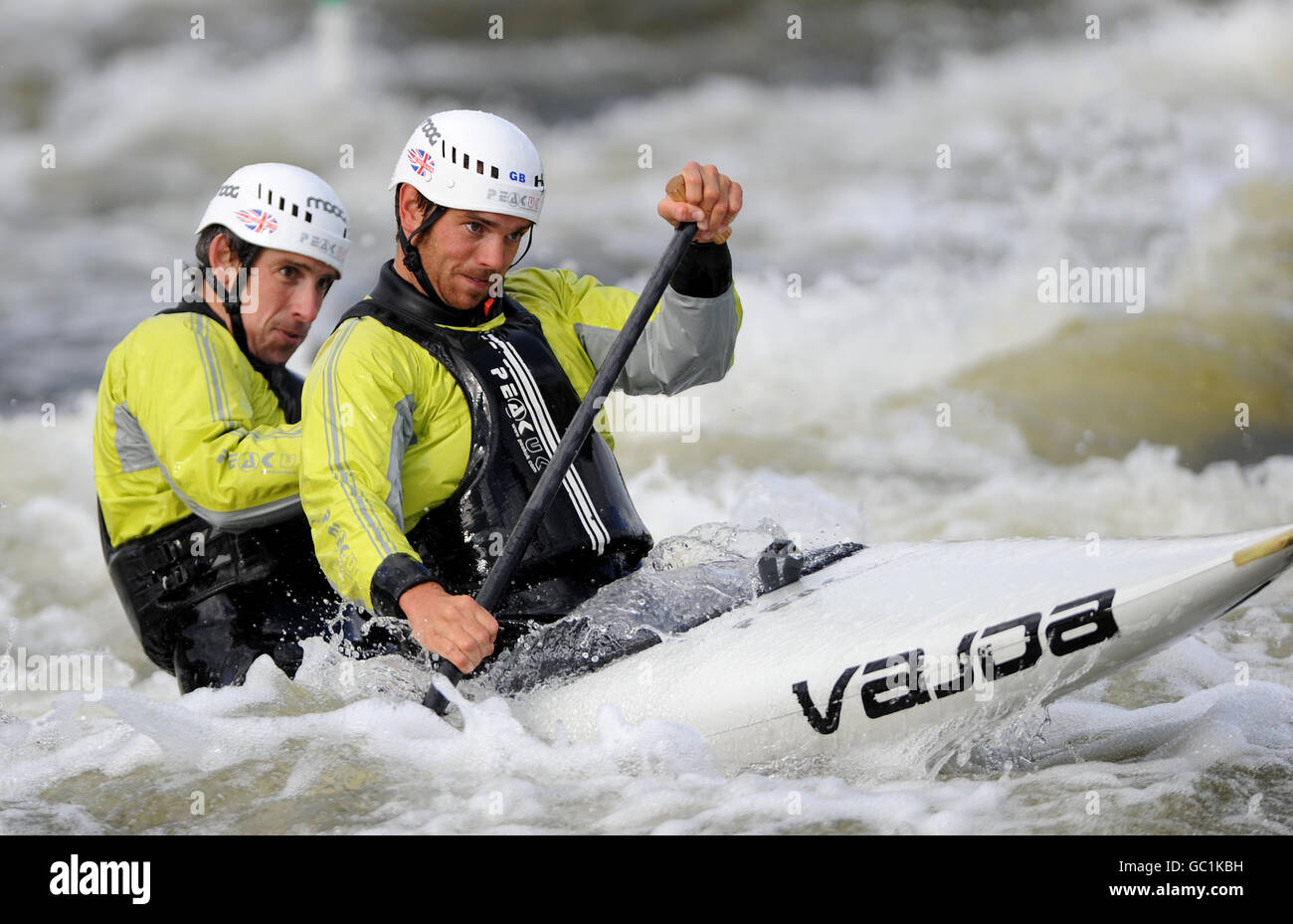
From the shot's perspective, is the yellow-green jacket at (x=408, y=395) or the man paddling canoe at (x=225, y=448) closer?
the yellow-green jacket at (x=408, y=395)

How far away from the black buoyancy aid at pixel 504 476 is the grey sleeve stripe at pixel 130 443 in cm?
89

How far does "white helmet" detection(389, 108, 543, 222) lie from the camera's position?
11.4 ft

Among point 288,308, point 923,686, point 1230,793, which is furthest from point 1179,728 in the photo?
point 288,308

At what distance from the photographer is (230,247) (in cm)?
416

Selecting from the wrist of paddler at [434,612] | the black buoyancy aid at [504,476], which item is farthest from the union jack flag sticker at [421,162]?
the wrist of paddler at [434,612]

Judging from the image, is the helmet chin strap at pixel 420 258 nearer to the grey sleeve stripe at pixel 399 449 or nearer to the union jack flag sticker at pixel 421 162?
the union jack flag sticker at pixel 421 162

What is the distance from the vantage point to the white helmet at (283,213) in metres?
4.09

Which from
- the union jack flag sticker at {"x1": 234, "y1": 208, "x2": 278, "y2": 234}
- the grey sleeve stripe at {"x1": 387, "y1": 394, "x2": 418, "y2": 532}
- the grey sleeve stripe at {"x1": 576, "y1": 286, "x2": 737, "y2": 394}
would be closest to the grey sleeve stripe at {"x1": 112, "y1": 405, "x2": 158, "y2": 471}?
the union jack flag sticker at {"x1": 234, "y1": 208, "x2": 278, "y2": 234}

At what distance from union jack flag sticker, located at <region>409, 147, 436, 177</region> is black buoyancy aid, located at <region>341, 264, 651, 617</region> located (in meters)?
0.27

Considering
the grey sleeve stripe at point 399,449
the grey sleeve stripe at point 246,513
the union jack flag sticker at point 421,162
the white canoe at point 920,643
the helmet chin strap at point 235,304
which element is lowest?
the white canoe at point 920,643

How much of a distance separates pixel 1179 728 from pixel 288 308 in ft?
9.18

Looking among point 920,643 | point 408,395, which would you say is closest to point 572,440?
point 408,395

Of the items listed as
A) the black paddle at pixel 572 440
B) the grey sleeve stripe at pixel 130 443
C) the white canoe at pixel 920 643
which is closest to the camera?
the white canoe at pixel 920 643

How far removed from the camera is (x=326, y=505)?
10.6 feet
